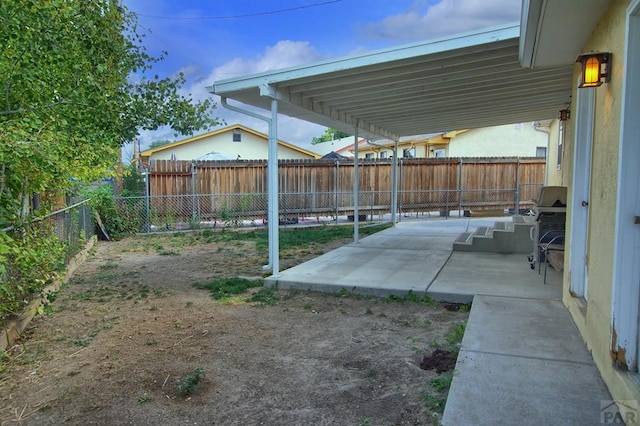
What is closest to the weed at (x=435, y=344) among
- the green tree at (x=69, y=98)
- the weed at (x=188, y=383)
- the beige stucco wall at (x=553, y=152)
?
the weed at (x=188, y=383)

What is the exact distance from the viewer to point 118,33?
259 inches

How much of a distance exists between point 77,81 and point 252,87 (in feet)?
7.07

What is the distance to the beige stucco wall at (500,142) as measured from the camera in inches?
786

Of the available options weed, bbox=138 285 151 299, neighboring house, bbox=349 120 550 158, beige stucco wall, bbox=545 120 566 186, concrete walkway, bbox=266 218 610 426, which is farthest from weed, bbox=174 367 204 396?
neighboring house, bbox=349 120 550 158

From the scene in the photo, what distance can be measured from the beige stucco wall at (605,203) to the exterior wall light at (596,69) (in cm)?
6

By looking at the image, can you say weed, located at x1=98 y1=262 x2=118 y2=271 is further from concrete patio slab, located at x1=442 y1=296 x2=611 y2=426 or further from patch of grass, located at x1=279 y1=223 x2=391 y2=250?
concrete patio slab, located at x1=442 y1=296 x2=611 y2=426

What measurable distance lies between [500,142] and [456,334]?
742 inches

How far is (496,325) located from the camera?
3.94m

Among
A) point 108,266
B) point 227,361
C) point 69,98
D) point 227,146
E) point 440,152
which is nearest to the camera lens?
point 227,361

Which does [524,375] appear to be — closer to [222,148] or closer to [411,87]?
[411,87]

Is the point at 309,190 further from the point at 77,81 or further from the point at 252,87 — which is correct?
the point at 77,81

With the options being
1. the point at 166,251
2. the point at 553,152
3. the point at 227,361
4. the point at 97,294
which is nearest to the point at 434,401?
the point at 227,361

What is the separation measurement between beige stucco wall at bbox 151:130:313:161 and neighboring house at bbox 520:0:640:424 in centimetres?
2371

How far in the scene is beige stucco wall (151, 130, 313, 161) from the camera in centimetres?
2722
